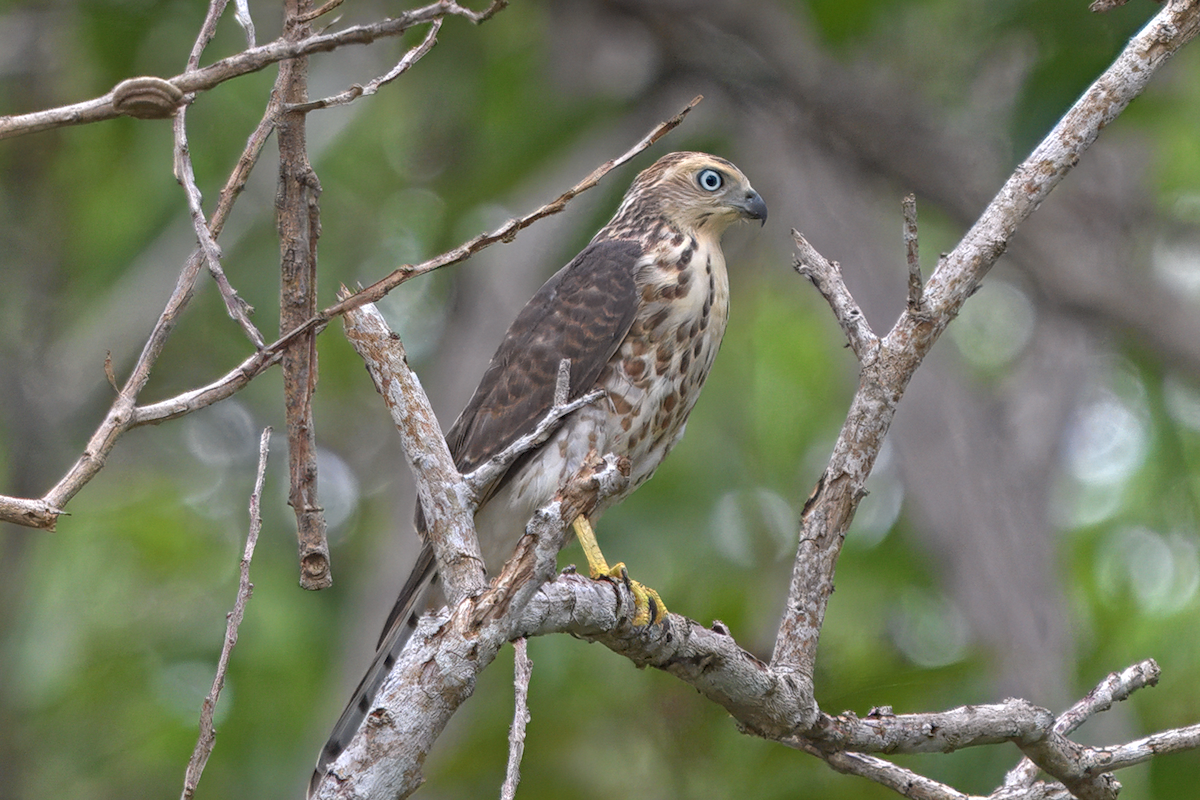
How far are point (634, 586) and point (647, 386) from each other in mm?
1004

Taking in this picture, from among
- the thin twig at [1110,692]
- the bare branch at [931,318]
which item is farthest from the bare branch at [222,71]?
the thin twig at [1110,692]

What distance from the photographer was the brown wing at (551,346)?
400 centimetres

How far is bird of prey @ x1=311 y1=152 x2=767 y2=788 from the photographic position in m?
3.94

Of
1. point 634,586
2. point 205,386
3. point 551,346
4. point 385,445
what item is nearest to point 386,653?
point 634,586

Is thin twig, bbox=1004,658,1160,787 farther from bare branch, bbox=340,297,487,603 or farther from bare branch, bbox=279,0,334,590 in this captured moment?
bare branch, bbox=279,0,334,590

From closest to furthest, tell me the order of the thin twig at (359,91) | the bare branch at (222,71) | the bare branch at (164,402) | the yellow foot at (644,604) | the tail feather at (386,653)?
the bare branch at (222,71) < the bare branch at (164,402) < the thin twig at (359,91) < the yellow foot at (644,604) < the tail feather at (386,653)

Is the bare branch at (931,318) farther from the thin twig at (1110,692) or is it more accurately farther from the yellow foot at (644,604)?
the thin twig at (1110,692)

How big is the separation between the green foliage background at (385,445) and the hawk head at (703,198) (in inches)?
60.4

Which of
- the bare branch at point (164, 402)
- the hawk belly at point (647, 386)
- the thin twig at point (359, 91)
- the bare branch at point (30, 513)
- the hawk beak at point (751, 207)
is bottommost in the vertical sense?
the bare branch at point (30, 513)

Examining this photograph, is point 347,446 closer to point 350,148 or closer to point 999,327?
point 350,148

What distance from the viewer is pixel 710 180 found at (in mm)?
4441

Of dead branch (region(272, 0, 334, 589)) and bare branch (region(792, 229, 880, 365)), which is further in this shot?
bare branch (region(792, 229, 880, 365))

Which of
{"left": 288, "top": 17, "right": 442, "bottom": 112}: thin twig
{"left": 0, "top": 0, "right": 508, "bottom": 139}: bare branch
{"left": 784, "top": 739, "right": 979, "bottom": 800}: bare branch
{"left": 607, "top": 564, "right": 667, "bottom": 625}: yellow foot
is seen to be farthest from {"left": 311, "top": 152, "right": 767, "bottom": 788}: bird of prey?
{"left": 0, "top": 0, "right": 508, "bottom": 139}: bare branch

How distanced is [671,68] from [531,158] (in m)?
1.06
